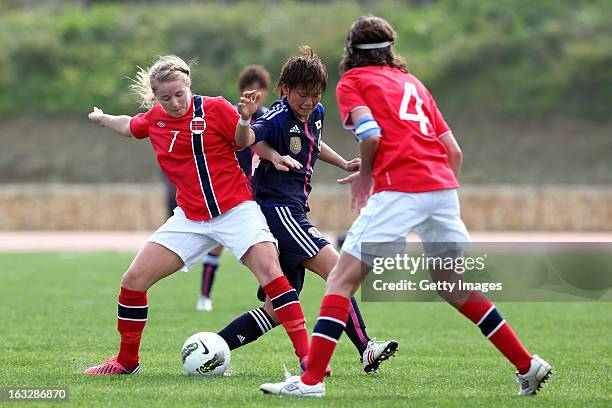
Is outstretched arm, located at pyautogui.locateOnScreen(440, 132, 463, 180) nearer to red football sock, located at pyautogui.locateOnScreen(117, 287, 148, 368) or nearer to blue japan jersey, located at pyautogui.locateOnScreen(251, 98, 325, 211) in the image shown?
blue japan jersey, located at pyautogui.locateOnScreen(251, 98, 325, 211)

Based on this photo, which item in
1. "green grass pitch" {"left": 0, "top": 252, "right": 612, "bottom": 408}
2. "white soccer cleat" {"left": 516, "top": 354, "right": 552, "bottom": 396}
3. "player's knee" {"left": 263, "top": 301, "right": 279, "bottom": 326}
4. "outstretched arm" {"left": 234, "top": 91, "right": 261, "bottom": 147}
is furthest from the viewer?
"player's knee" {"left": 263, "top": 301, "right": 279, "bottom": 326}

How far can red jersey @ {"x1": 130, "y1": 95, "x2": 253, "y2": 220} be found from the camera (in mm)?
5922

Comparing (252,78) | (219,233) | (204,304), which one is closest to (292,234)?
(219,233)

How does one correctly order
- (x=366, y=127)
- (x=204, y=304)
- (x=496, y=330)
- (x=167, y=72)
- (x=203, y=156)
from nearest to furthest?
(x=366, y=127), (x=496, y=330), (x=167, y=72), (x=203, y=156), (x=204, y=304)

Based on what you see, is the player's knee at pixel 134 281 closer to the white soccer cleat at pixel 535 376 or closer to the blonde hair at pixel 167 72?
the blonde hair at pixel 167 72

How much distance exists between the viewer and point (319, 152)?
641 centimetres

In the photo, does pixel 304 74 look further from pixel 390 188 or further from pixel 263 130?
pixel 390 188

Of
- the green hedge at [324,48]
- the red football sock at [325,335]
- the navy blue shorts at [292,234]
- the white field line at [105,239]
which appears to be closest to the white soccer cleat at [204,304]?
the navy blue shorts at [292,234]

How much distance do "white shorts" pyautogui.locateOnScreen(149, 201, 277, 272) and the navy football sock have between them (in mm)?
577

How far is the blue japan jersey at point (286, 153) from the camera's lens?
20.0 ft

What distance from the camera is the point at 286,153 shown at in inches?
242

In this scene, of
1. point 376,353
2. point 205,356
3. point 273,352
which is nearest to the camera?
point 205,356

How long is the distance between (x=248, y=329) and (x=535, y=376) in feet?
6.17

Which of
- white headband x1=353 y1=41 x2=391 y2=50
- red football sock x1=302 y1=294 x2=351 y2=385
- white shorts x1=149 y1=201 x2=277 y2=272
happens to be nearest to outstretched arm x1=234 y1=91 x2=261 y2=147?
white shorts x1=149 y1=201 x2=277 y2=272
